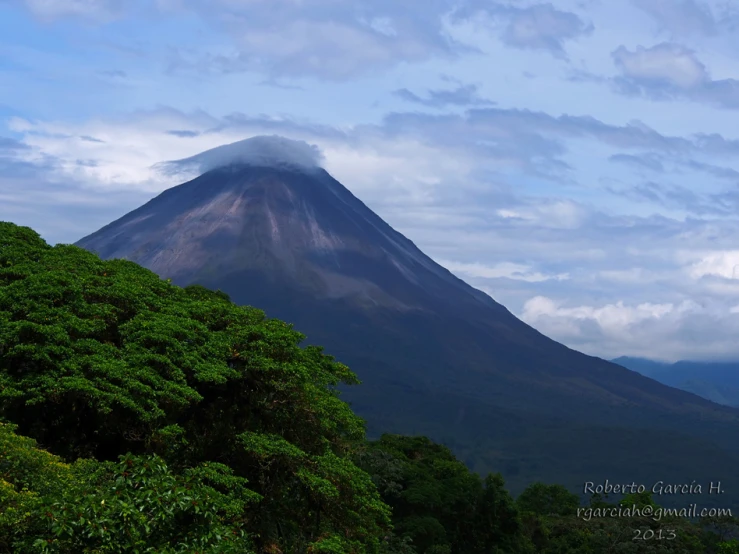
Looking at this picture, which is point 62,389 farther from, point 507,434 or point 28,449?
point 507,434

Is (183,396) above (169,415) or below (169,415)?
above

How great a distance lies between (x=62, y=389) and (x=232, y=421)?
4.50 meters

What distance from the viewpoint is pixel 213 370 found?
1897 cm

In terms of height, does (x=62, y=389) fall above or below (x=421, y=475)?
above

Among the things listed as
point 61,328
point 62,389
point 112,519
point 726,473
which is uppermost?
point 61,328

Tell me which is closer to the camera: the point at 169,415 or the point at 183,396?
the point at 183,396

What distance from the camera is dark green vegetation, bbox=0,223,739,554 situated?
1292 centimetres

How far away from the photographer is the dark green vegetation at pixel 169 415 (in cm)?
1292

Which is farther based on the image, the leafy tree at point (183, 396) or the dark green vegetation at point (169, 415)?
the leafy tree at point (183, 396)

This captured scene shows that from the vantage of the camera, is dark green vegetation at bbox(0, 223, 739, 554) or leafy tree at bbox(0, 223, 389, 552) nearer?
dark green vegetation at bbox(0, 223, 739, 554)

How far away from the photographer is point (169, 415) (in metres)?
18.8

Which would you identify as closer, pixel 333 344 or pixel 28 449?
pixel 28 449

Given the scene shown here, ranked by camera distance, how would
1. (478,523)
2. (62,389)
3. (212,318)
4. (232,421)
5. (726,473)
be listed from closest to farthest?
1. (62,389)
2. (232,421)
3. (212,318)
4. (478,523)
5. (726,473)

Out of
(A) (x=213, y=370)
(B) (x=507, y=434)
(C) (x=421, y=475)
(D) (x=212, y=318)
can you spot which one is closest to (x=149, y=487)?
(A) (x=213, y=370)
